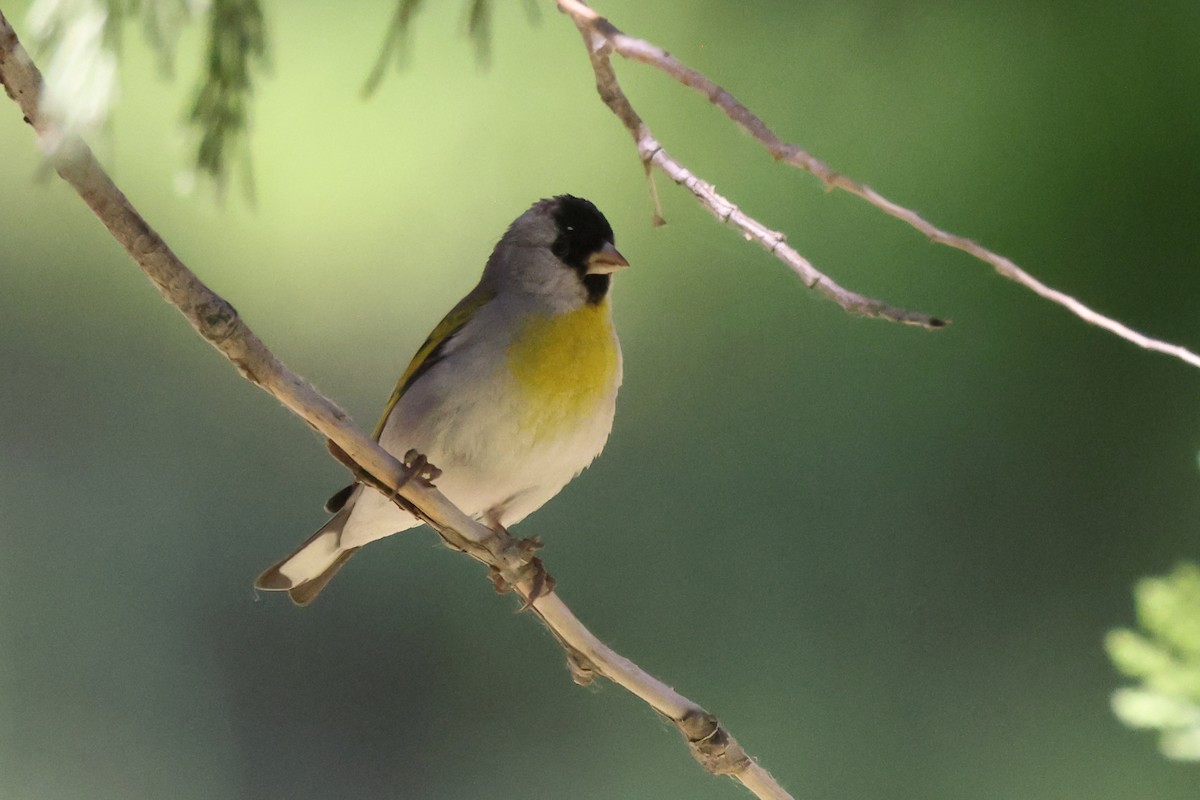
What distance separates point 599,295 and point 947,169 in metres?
1.75

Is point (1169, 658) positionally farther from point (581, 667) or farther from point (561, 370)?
point (561, 370)

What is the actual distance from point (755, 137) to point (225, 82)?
0.43 m

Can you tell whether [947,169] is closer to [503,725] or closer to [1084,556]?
[1084,556]

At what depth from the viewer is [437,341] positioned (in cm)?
161

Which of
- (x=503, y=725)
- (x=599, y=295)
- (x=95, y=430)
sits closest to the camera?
(x=599, y=295)

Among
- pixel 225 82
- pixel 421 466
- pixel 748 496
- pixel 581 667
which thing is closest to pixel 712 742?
pixel 581 667

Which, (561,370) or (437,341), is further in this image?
(437,341)

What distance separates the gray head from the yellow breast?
0.06 meters

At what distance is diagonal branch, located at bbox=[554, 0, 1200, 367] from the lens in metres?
0.79

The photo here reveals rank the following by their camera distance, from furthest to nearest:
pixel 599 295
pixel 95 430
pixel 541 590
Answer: pixel 95 430 < pixel 599 295 < pixel 541 590

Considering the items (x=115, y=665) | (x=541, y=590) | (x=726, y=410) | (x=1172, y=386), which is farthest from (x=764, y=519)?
(x=541, y=590)

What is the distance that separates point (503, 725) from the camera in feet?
10.5

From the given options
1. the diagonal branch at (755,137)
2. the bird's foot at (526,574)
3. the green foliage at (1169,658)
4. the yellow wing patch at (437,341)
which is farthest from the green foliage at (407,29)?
the green foliage at (1169,658)

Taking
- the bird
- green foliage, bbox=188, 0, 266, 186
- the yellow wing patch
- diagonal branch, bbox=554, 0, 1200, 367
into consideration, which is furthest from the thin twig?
the yellow wing patch
